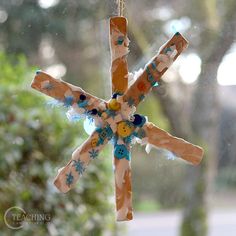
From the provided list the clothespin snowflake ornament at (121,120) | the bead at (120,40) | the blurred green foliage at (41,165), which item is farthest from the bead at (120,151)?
the blurred green foliage at (41,165)

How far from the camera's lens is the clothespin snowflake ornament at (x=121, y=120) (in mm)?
601

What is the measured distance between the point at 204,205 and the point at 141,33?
0.43 meters

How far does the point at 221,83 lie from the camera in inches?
36.5

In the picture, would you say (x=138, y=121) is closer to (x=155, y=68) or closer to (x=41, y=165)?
(x=155, y=68)

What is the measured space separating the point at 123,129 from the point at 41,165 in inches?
17.1

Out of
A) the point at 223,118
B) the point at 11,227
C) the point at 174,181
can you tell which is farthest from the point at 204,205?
the point at 11,227

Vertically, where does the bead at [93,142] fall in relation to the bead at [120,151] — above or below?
above

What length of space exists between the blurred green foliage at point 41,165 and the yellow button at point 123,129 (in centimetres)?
35

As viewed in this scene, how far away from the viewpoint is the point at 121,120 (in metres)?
0.61

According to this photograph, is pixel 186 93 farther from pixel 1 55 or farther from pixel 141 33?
pixel 1 55

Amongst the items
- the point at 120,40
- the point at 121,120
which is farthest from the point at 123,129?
the point at 120,40
